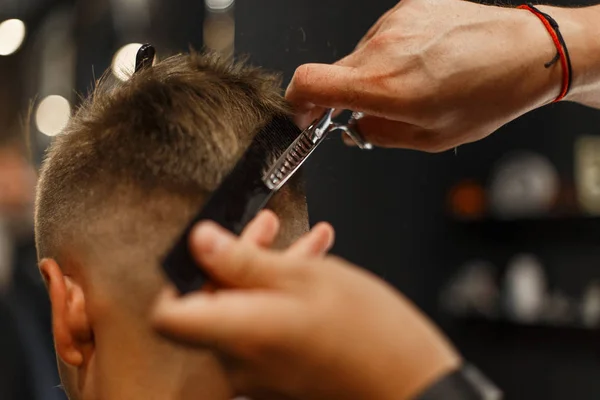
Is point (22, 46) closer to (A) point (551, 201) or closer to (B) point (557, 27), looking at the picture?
(B) point (557, 27)

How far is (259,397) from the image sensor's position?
0.83 metres

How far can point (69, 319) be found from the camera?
1.13m

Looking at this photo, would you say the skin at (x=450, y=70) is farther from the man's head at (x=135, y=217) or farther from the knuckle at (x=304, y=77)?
the man's head at (x=135, y=217)

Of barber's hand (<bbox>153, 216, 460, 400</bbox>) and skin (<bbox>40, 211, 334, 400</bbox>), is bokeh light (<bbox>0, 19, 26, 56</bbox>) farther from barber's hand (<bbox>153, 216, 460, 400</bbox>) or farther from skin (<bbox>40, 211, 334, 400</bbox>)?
barber's hand (<bbox>153, 216, 460, 400</bbox>)

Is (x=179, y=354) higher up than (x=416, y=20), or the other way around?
(x=416, y=20)

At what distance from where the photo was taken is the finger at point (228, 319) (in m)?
0.69

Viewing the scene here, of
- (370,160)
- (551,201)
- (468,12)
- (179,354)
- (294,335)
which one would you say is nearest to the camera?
(294,335)

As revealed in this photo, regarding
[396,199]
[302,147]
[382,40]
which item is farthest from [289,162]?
[396,199]

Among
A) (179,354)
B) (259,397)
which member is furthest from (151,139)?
(259,397)

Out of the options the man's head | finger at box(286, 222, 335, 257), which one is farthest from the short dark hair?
finger at box(286, 222, 335, 257)

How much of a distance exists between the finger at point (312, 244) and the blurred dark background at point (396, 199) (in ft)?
1.93

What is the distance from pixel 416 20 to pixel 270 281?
2.32ft

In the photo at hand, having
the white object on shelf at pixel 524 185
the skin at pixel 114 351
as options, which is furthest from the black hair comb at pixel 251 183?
the white object on shelf at pixel 524 185

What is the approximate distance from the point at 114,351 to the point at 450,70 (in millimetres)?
686
